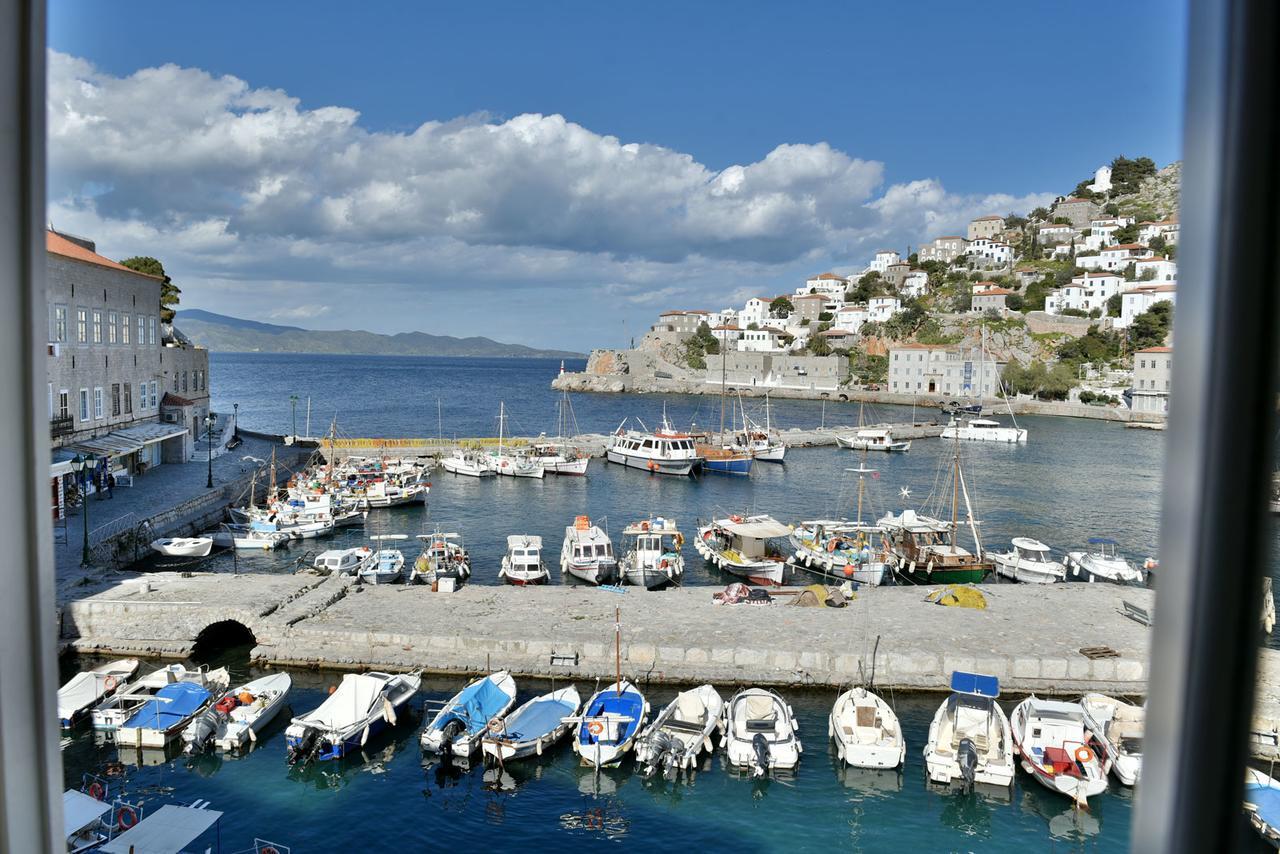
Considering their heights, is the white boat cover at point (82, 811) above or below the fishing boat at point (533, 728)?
above

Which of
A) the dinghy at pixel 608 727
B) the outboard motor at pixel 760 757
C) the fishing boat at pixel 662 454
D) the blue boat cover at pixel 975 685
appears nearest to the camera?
the outboard motor at pixel 760 757

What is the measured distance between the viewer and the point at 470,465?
34.2 metres

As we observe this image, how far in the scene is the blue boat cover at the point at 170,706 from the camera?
10633 millimetres

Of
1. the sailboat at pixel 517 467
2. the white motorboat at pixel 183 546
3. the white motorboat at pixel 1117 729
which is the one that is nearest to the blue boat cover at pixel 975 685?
the white motorboat at pixel 1117 729

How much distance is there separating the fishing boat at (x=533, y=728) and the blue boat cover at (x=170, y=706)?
3.99m

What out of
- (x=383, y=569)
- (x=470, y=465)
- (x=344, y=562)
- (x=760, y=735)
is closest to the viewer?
(x=760, y=735)

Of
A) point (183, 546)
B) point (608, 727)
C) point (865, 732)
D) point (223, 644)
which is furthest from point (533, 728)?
point (183, 546)

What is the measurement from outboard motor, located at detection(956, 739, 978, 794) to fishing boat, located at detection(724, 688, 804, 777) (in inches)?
74.2

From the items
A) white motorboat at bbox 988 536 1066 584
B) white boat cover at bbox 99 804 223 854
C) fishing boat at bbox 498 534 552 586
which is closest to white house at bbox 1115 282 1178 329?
white motorboat at bbox 988 536 1066 584

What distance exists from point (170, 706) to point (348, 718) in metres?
2.41

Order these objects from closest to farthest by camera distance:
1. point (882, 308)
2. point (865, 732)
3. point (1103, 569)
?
point (865, 732), point (1103, 569), point (882, 308)

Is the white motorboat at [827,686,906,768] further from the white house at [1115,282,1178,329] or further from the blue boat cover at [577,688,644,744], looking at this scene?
the white house at [1115,282,1178,329]

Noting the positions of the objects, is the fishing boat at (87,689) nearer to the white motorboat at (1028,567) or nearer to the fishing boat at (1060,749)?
the fishing boat at (1060,749)

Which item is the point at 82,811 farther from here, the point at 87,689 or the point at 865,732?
the point at 865,732
